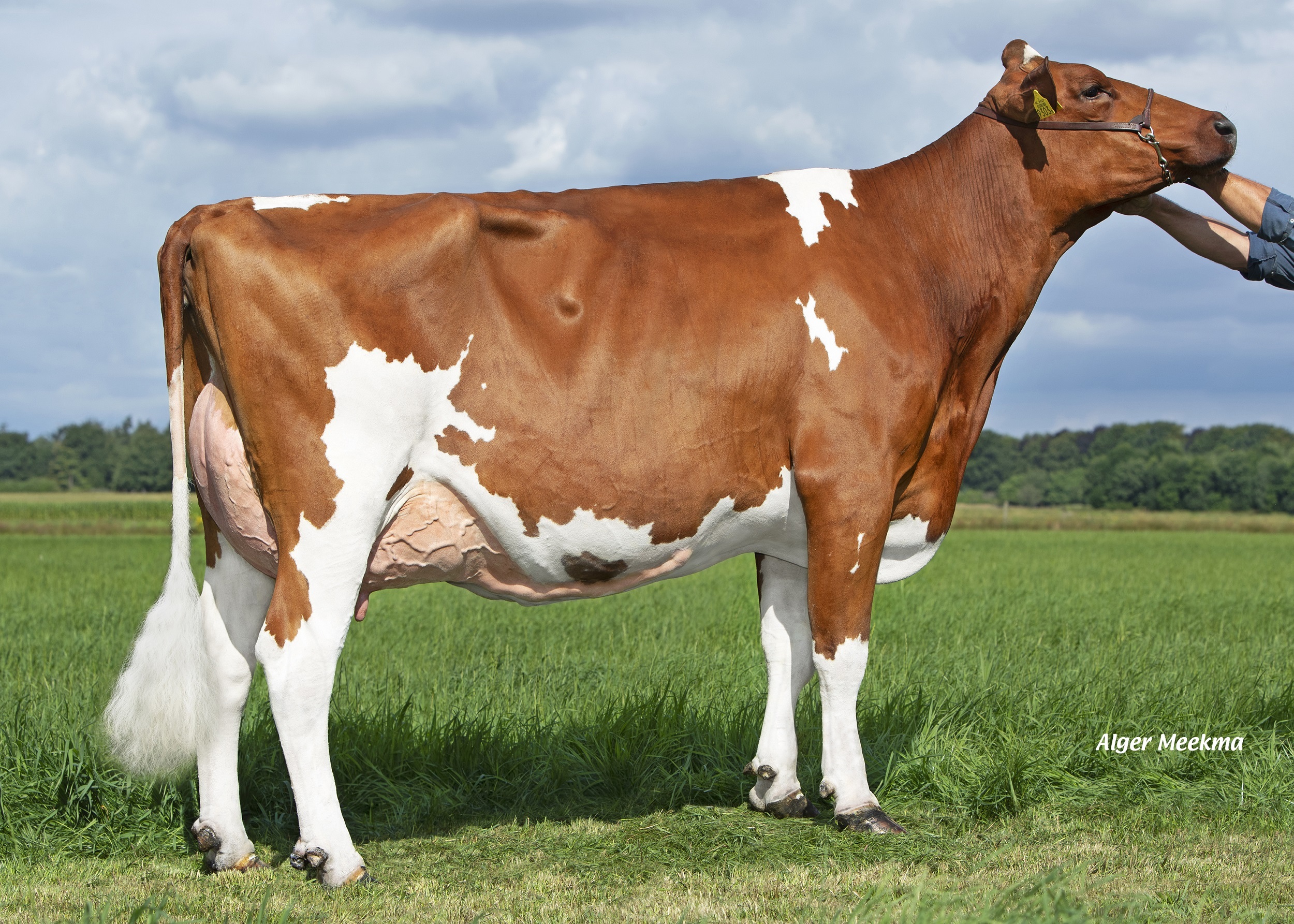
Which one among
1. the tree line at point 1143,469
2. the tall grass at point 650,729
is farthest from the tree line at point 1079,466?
the tall grass at point 650,729

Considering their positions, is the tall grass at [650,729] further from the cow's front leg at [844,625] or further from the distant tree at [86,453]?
the distant tree at [86,453]

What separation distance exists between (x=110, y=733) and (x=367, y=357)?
1921 millimetres

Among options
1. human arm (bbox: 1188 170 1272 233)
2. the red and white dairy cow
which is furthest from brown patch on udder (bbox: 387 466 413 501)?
human arm (bbox: 1188 170 1272 233)

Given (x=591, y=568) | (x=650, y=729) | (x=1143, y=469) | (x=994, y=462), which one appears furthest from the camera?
(x=994, y=462)

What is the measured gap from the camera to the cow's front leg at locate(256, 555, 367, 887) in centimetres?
377

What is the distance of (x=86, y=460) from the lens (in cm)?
10856

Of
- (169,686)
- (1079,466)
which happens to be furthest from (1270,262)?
(1079,466)

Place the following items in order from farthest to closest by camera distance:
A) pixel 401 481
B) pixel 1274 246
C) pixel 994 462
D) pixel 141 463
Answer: pixel 994 462
pixel 141 463
pixel 1274 246
pixel 401 481

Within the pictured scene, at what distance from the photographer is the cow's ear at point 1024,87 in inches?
180

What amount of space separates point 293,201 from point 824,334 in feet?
6.93

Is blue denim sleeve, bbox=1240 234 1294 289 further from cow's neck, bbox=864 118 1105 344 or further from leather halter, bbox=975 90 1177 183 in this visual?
cow's neck, bbox=864 118 1105 344

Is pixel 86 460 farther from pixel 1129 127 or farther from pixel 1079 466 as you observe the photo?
pixel 1129 127

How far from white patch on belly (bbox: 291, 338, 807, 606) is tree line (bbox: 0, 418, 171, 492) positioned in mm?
94390

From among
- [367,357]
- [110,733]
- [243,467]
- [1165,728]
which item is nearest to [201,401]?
[243,467]
